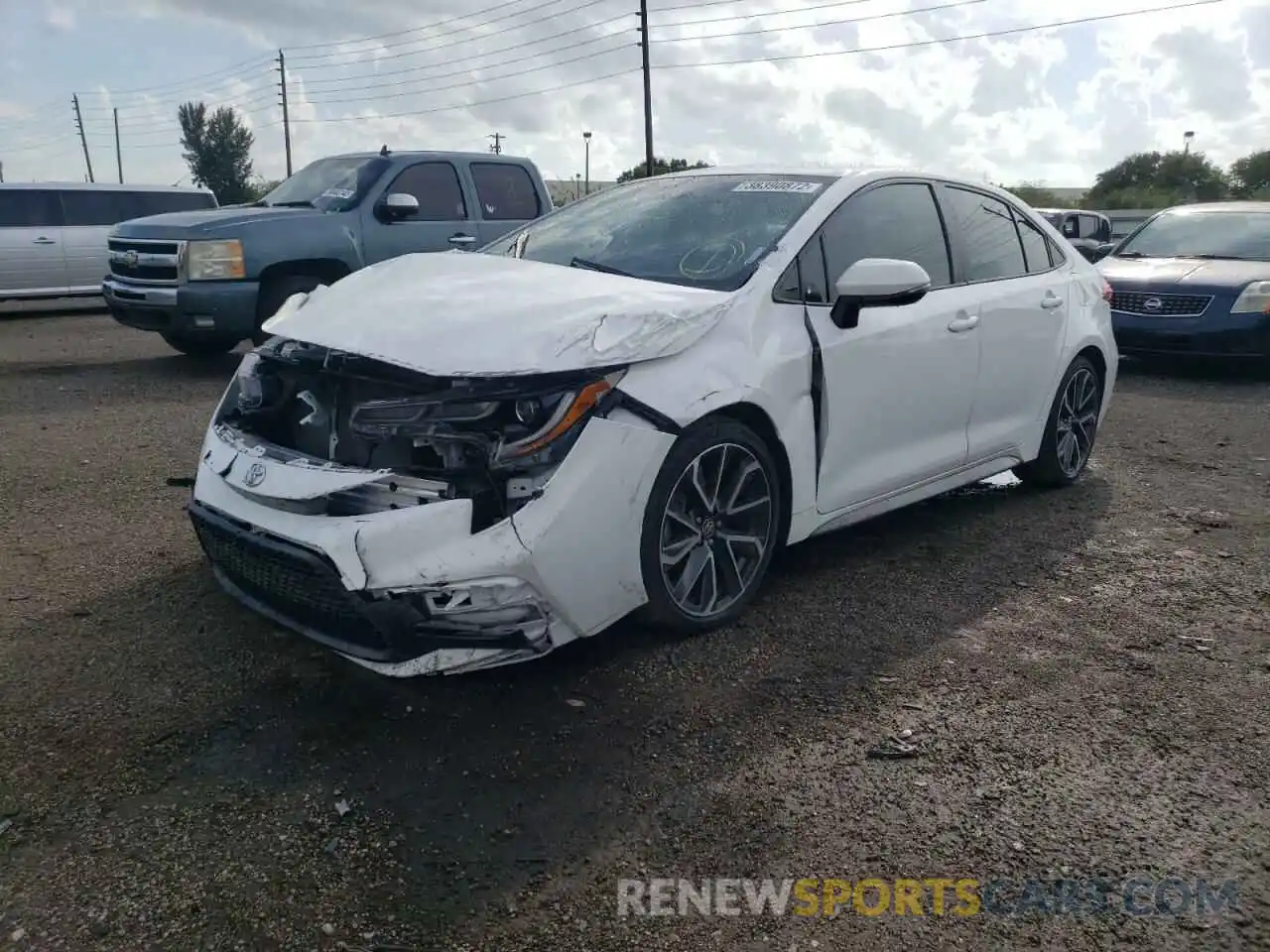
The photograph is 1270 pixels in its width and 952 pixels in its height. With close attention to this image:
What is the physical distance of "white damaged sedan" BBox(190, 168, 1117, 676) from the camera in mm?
3111

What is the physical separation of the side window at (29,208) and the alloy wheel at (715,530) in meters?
14.6

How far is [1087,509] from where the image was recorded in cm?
560

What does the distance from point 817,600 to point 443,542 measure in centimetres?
175

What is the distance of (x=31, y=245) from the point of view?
14992 mm

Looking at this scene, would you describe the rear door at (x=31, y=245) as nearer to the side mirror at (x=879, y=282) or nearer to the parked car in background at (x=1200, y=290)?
the parked car in background at (x=1200, y=290)

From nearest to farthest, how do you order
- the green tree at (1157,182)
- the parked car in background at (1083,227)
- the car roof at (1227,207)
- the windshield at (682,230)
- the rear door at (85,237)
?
the windshield at (682,230) → the car roof at (1227,207) → the parked car in background at (1083,227) → the rear door at (85,237) → the green tree at (1157,182)

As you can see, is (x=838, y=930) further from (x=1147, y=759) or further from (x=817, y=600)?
(x=817, y=600)

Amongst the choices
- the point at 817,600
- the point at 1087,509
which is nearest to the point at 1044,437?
the point at 1087,509

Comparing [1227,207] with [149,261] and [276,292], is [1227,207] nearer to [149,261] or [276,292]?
[276,292]

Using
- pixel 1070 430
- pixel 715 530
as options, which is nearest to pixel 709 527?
pixel 715 530

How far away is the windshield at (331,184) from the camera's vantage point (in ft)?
30.8

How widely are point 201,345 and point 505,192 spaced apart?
3.20m

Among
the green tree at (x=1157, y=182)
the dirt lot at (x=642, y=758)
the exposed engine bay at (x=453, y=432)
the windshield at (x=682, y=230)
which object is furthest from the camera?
the green tree at (x=1157, y=182)

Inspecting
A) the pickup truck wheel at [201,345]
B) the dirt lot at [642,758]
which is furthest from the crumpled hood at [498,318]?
the pickup truck wheel at [201,345]
